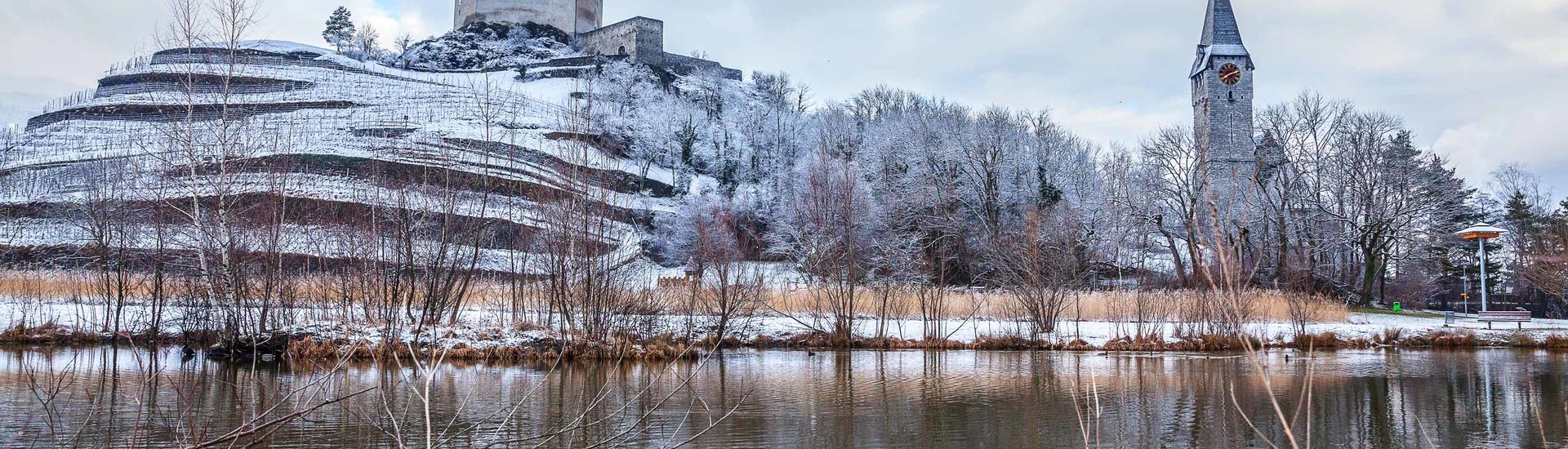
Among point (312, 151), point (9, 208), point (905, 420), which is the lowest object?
point (905, 420)

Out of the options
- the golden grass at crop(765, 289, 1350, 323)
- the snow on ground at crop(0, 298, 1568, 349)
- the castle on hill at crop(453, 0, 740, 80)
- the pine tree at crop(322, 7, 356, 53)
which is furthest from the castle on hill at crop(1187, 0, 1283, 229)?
the pine tree at crop(322, 7, 356, 53)

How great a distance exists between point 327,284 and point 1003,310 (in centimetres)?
1436

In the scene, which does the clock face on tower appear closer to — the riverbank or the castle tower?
the riverbank

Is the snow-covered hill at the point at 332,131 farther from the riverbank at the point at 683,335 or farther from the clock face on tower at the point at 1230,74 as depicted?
the clock face on tower at the point at 1230,74

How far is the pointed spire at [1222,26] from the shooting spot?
5731cm

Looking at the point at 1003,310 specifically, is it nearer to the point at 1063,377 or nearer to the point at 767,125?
the point at 1063,377

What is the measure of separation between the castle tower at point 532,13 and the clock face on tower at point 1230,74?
4755 cm

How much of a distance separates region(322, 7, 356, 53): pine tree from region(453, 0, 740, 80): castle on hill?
436 inches

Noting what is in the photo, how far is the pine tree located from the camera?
88.2 meters

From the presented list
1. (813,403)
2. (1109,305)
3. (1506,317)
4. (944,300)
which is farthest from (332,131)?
(1506,317)

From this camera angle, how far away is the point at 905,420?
10406mm

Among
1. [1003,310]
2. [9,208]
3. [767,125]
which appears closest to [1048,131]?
[767,125]

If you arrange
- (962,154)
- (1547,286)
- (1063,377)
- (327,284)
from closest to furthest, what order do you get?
(1063,377)
(327,284)
(1547,286)
(962,154)

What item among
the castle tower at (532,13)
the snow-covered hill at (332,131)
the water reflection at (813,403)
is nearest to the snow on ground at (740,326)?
the water reflection at (813,403)
